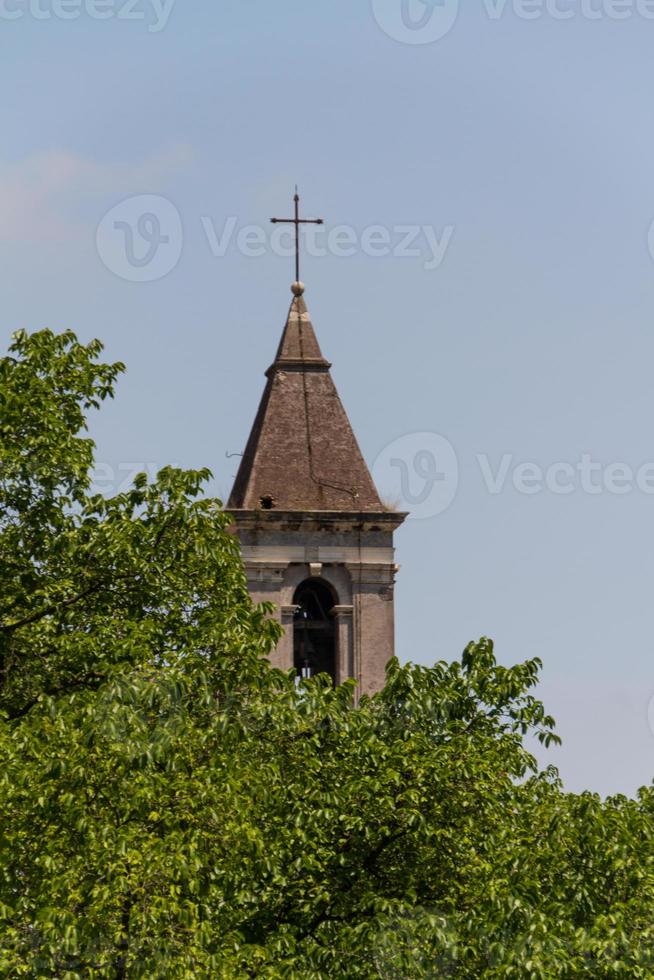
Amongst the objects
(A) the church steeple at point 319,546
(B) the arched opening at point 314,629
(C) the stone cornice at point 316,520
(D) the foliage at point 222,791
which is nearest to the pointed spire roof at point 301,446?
(A) the church steeple at point 319,546

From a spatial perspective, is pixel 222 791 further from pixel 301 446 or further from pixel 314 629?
pixel 301 446

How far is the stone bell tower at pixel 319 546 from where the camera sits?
42.7 m

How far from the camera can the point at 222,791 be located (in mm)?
20938

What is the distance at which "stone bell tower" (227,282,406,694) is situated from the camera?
140ft

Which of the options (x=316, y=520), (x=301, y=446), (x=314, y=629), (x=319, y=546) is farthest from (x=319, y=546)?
(x=301, y=446)

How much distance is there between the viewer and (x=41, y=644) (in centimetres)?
2438

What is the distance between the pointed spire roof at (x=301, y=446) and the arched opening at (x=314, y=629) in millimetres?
1785

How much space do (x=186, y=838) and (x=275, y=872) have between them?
4.76ft

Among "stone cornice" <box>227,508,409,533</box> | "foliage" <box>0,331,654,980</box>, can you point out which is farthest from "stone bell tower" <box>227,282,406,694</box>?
"foliage" <box>0,331,654,980</box>

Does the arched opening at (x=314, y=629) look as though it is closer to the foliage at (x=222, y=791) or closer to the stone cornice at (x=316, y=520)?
the stone cornice at (x=316, y=520)

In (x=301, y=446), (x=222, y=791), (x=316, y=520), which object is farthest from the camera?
(x=301, y=446)

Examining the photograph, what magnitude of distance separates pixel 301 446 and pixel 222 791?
78.0 feet

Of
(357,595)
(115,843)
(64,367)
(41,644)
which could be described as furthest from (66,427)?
(357,595)

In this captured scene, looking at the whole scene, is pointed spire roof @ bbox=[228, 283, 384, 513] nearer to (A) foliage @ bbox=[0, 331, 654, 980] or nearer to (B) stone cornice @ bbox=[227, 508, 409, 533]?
(B) stone cornice @ bbox=[227, 508, 409, 533]
